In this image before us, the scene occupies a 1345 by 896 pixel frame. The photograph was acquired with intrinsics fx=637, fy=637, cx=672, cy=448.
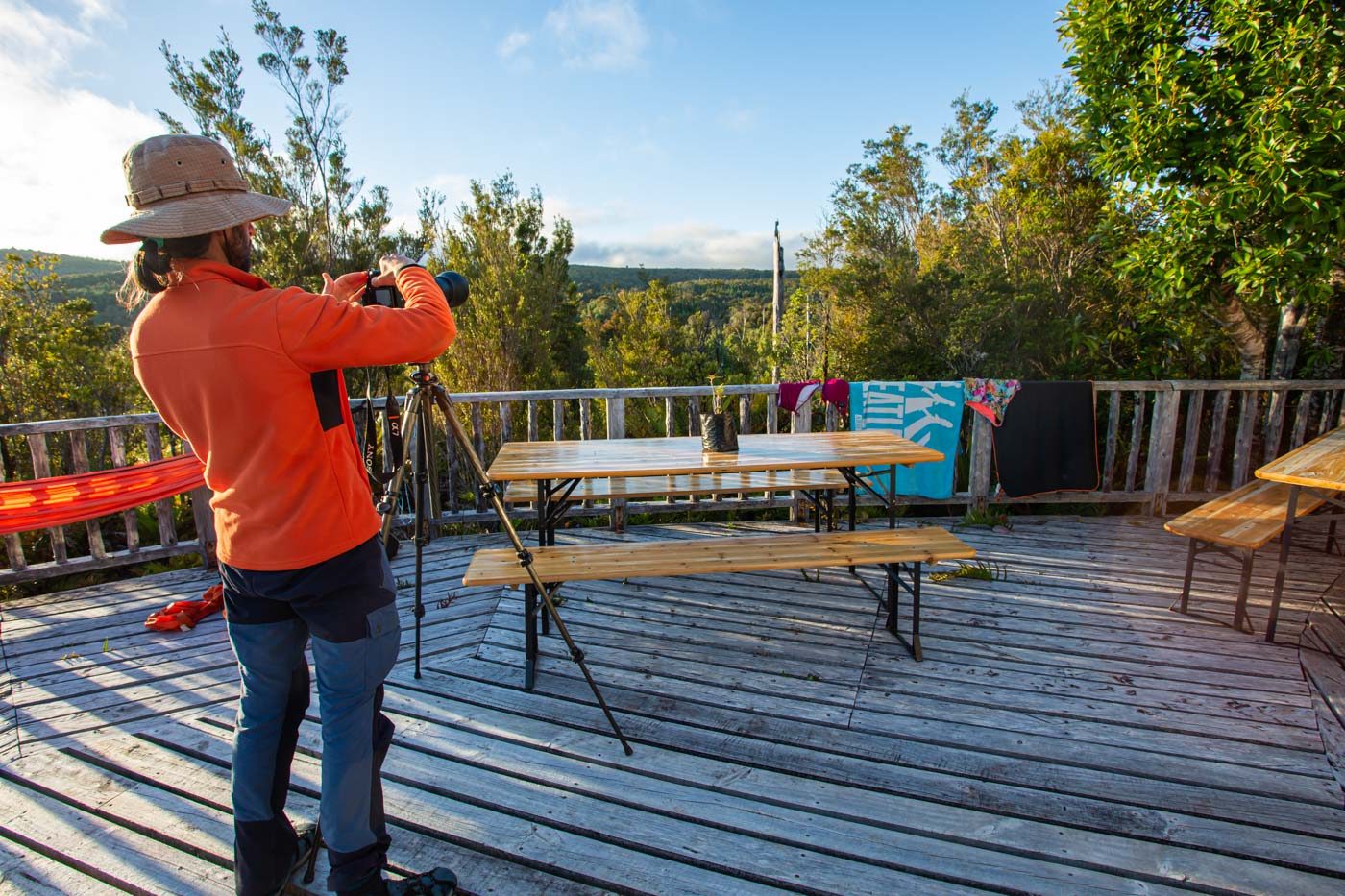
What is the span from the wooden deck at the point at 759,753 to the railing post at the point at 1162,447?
1.49m

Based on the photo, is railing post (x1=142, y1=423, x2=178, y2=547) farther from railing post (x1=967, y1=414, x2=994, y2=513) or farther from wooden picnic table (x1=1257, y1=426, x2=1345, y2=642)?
wooden picnic table (x1=1257, y1=426, x2=1345, y2=642)

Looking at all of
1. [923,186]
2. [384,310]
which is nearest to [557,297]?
[923,186]

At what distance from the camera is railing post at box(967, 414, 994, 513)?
186 inches

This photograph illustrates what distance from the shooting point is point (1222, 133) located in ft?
11.9

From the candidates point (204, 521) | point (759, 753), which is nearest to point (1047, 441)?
point (759, 753)

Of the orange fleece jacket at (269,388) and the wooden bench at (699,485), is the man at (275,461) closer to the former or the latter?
the orange fleece jacket at (269,388)

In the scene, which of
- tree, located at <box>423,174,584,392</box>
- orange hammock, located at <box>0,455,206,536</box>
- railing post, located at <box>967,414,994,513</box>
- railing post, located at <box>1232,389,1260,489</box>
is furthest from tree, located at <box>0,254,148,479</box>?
railing post, located at <box>1232,389,1260,489</box>

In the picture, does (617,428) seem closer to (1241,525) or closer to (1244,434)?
(1241,525)

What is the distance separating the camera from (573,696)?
2.50 m

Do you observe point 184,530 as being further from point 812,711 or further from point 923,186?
point 923,186

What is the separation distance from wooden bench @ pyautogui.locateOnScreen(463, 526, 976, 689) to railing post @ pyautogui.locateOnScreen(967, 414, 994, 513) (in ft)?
6.89

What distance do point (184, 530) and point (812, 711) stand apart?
17.1 feet

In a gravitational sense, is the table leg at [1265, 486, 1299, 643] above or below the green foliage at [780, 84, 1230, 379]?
below

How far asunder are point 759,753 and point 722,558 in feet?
2.62
